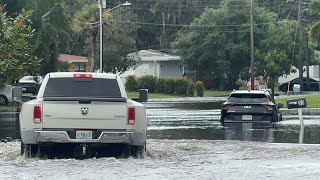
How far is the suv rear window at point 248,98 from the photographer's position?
29500mm

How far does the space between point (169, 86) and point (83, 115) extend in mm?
55769

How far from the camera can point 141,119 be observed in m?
16.7

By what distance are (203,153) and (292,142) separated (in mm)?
4791

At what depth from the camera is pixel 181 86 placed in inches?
2817

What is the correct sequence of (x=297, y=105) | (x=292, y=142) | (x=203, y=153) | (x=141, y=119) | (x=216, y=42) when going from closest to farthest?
(x=141, y=119), (x=203, y=153), (x=292, y=142), (x=297, y=105), (x=216, y=42)

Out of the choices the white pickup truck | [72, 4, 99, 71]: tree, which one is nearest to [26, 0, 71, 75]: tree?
[72, 4, 99, 71]: tree

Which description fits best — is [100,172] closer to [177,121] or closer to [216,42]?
[177,121]

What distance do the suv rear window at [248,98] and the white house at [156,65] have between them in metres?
55.8

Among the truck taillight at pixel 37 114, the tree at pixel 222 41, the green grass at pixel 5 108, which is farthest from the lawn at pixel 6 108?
the tree at pixel 222 41

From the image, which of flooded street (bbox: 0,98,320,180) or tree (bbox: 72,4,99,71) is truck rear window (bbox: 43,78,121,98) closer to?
flooded street (bbox: 0,98,320,180)

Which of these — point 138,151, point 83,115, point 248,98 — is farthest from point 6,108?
point 83,115

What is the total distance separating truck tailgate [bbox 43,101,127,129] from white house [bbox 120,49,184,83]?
6889 centimetres

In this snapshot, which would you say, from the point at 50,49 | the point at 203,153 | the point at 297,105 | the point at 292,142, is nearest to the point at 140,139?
the point at 203,153

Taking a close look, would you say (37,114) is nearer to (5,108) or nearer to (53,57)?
(5,108)
